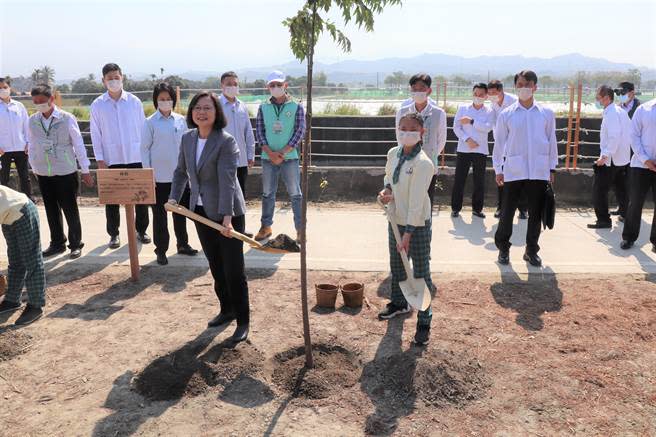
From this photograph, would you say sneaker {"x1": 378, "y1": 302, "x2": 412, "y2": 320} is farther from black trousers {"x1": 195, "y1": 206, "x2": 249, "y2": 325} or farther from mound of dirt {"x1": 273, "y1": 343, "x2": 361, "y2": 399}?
black trousers {"x1": 195, "y1": 206, "x2": 249, "y2": 325}

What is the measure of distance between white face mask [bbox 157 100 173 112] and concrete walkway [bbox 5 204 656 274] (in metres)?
1.71

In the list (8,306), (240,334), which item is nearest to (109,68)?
(8,306)

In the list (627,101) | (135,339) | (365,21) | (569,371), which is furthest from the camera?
(627,101)

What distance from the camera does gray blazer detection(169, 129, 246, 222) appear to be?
4.31m

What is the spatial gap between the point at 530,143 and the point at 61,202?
529 cm

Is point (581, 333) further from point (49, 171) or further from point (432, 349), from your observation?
point (49, 171)

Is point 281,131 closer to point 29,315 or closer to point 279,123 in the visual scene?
point 279,123

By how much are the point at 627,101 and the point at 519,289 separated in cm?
479

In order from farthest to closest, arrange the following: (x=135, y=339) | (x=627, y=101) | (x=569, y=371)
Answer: (x=627, y=101) → (x=135, y=339) → (x=569, y=371)

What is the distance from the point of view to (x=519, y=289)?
5715mm

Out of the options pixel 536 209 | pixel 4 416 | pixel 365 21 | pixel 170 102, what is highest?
pixel 365 21

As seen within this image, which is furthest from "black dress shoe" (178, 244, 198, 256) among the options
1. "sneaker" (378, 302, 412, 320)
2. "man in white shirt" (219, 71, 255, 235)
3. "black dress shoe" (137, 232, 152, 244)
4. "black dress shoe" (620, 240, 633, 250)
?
"black dress shoe" (620, 240, 633, 250)

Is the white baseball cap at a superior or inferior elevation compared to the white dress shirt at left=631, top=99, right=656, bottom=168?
superior

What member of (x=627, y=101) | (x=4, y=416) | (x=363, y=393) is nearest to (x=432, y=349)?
(x=363, y=393)
